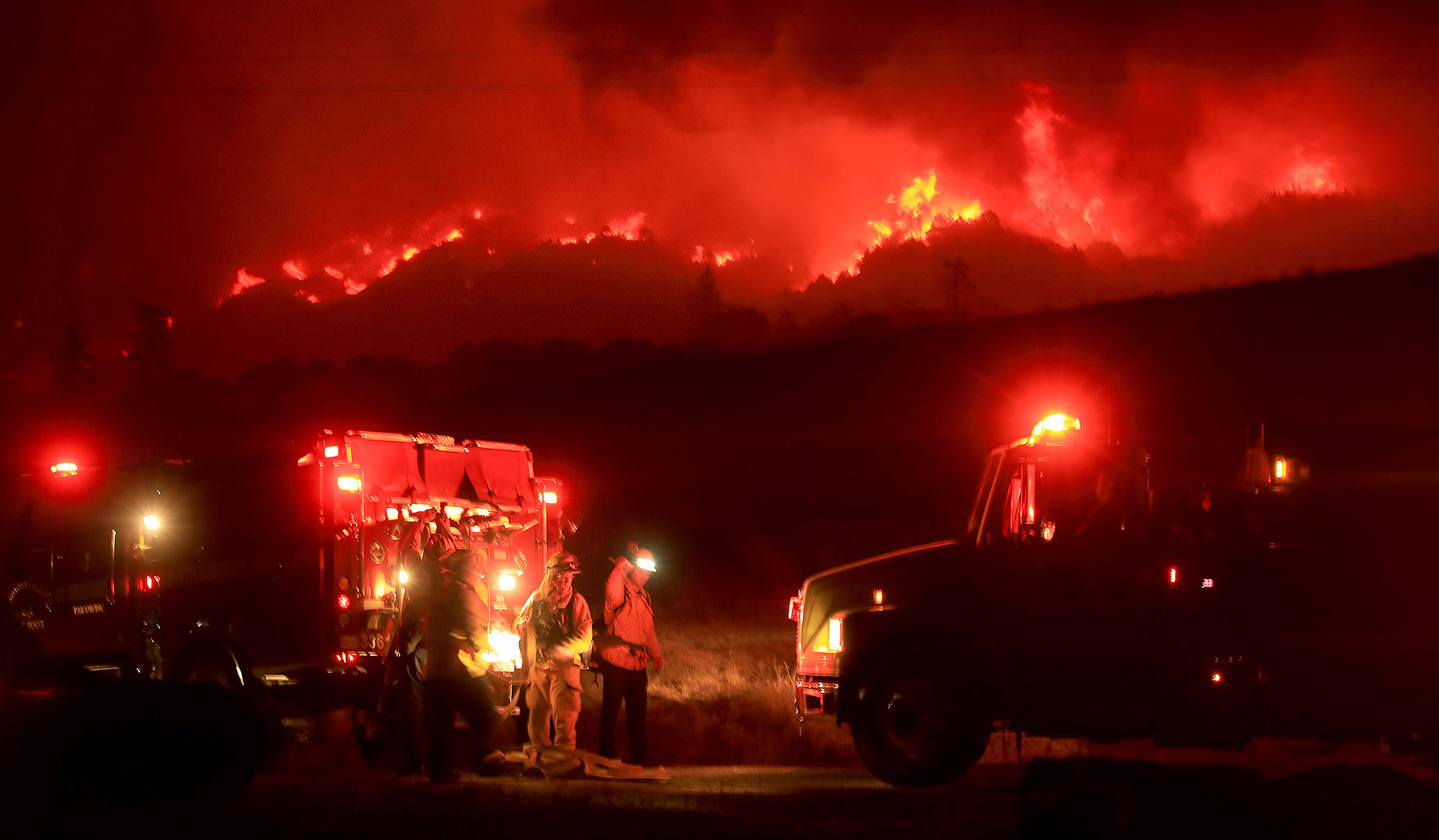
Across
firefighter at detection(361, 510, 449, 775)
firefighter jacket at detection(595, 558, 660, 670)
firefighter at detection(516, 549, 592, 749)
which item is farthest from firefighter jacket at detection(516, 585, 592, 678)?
firefighter at detection(361, 510, 449, 775)

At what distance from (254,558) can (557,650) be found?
290cm

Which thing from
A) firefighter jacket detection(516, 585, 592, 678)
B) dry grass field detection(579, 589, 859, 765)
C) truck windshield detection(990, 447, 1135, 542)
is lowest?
dry grass field detection(579, 589, 859, 765)

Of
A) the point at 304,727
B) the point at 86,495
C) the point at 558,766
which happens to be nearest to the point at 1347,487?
the point at 558,766

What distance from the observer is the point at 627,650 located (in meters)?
10.5

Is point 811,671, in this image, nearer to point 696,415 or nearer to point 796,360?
point 696,415

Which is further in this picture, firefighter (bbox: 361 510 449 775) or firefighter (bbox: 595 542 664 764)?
firefighter (bbox: 595 542 664 764)

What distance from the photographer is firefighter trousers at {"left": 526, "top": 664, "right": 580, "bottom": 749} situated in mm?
10320

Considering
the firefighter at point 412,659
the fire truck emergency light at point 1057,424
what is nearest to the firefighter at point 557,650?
the firefighter at point 412,659

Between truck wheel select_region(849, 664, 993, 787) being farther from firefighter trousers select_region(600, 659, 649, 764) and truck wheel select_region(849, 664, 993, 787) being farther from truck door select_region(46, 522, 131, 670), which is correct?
truck door select_region(46, 522, 131, 670)

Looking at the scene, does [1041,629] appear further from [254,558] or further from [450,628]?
[254,558]

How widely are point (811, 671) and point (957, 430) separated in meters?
32.6

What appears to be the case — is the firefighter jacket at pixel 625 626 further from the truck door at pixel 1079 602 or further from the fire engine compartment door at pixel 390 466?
the truck door at pixel 1079 602

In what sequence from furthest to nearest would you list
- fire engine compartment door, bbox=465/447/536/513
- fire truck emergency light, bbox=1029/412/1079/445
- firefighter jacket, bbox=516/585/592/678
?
fire engine compartment door, bbox=465/447/536/513 < firefighter jacket, bbox=516/585/592/678 < fire truck emergency light, bbox=1029/412/1079/445

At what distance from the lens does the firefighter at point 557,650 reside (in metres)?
10.3
